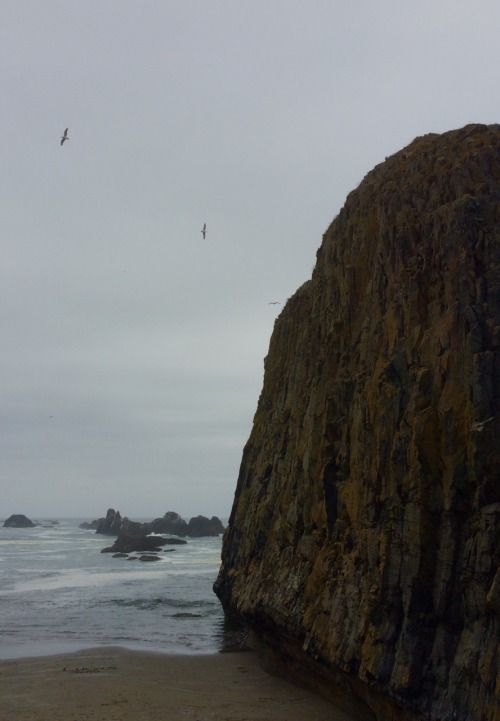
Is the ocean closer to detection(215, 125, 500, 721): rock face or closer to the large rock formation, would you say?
detection(215, 125, 500, 721): rock face

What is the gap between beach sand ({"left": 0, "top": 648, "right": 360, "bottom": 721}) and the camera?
15.9 m

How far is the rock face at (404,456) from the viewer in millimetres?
11719

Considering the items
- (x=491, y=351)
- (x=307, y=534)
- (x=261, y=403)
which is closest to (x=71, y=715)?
(x=307, y=534)

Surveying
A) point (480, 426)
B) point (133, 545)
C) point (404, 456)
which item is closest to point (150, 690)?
point (404, 456)

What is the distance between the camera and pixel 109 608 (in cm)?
3591

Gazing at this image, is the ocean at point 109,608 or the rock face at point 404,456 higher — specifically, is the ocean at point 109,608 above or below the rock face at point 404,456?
below

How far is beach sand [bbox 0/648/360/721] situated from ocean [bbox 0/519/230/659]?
7.68ft

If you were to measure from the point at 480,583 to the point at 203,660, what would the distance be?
14890 millimetres

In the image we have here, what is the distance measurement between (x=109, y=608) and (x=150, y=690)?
1867 centimetres

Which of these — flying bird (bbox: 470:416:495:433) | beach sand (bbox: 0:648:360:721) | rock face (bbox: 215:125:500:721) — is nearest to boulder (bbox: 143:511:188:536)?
beach sand (bbox: 0:648:360:721)

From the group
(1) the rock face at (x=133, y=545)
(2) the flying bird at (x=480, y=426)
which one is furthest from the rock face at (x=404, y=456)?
(1) the rock face at (x=133, y=545)

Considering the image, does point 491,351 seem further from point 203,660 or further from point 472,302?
point 203,660

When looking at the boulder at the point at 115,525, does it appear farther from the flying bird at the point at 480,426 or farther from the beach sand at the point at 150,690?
the flying bird at the point at 480,426

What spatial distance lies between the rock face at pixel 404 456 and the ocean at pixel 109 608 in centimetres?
873
